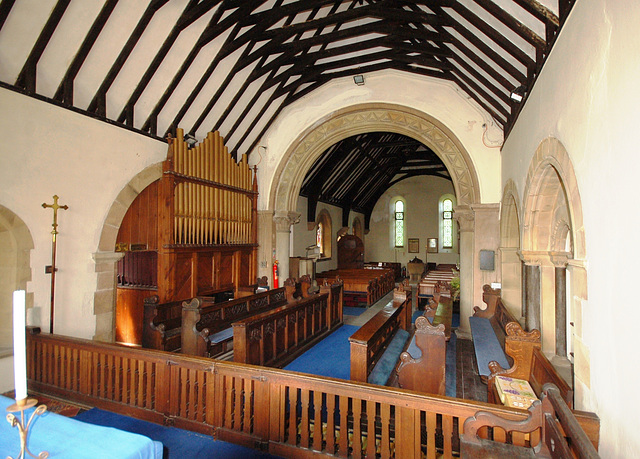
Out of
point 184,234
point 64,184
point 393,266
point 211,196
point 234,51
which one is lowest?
point 393,266

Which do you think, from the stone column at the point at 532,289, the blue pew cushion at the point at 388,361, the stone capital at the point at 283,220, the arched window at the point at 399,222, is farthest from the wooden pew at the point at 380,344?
the arched window at the point at 399,222

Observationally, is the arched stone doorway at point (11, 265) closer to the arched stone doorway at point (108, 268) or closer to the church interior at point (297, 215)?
the church interior at point (297, 215)

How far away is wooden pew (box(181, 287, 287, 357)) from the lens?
4.61m

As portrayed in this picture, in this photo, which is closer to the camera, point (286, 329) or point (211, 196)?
point (286, 329)

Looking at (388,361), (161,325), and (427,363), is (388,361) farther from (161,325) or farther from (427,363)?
(161,325)

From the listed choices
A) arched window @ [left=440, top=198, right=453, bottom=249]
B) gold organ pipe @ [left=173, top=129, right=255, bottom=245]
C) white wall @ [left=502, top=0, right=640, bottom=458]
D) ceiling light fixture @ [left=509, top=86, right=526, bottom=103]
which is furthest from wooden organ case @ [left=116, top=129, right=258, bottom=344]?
arched window @ [left=440, top=198, right=453, bottom=249]

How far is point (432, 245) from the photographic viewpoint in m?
19.6

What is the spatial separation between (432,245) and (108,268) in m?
16.9

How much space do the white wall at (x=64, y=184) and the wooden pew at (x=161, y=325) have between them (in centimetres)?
95

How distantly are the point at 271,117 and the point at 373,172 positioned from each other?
8.44 metres

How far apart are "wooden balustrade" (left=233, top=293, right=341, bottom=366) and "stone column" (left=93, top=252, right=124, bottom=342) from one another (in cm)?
261

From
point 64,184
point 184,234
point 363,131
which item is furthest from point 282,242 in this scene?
point 64,184

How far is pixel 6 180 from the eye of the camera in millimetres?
4273

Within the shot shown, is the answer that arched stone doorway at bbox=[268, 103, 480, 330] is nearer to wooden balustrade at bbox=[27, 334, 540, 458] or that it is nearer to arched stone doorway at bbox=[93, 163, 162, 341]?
arched stone doorway at bbox=[93, 163, 162, 341]
